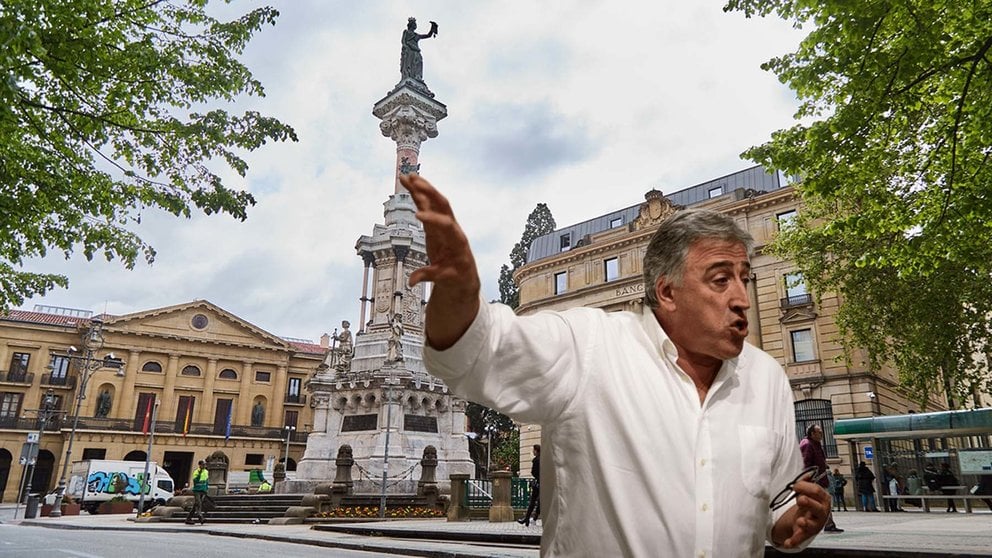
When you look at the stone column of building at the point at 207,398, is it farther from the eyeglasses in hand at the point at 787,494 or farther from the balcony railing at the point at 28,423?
the eyeglasses in hand at the point at 787,494

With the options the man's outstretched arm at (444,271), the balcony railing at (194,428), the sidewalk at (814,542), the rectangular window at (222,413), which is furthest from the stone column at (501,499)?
the rectangular window at (222,413)

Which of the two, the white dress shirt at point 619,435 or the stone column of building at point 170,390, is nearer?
the white dress shirt at point 619,435

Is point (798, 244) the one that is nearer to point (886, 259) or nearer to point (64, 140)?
point (886, 259)

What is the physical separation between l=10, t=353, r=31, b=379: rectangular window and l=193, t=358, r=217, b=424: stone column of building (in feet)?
40.4

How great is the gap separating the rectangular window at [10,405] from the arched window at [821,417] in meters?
52.0

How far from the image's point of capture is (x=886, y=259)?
37.6 ft

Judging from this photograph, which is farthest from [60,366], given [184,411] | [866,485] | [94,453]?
[866,485]

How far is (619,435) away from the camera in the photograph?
158 centimetres

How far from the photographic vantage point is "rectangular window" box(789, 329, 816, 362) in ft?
90.4

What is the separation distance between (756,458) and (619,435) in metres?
0.40

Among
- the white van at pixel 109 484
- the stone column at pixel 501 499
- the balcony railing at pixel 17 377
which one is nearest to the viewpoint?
the stone column at pixel 501 499

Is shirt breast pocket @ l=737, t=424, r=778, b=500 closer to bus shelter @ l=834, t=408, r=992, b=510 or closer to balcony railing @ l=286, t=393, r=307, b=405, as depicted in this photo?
bus shelter @ l=834, t=408, r=992, b=510

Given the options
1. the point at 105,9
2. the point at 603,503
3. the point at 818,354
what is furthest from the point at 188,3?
the point at 818,354

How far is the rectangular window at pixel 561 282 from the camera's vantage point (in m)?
36.9
